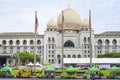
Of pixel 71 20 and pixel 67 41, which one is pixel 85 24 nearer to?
pixel 71 20

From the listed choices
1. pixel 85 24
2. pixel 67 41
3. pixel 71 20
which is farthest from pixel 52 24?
pixel 85 24

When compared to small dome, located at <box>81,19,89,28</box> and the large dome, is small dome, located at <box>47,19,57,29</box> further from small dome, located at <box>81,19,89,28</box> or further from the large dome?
small dome, located at <box>81,19,89,28</box>

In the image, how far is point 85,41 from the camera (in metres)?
122

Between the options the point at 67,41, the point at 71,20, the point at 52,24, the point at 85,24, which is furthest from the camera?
the point at 52,24

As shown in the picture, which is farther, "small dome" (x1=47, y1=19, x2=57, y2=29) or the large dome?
"small dome" (x1=47, y1=19, x2=57, y2=29)

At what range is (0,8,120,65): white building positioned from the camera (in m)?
120

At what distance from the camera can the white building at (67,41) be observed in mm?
119625

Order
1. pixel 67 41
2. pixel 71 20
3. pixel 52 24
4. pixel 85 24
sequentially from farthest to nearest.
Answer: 1. pixel 52 24
2. pixel 71 20
3. pixel 67 41
4. pixel 85 24

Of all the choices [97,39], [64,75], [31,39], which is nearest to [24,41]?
[31,39]

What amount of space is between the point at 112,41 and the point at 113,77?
7933 centimetres

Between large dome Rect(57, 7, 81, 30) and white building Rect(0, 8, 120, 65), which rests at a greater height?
large dome Rect(57, 7, 81, 30)

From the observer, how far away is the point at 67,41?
123 m

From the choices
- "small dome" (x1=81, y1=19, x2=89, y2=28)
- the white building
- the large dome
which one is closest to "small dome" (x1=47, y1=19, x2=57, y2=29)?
the white building

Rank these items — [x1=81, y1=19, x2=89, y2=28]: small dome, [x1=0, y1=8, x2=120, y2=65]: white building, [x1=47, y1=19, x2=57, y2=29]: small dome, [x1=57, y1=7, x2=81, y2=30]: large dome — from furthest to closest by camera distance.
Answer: [x1=47, y1=19, x2=57, y2=29]: small dome → [x1=57, y1=7, x2=81, y2=30]: large dome → [x1=81, y1=19, x2=89, y2=28]: small dome → [x1=0, y1=8, x2=120, y2=65]: white building
